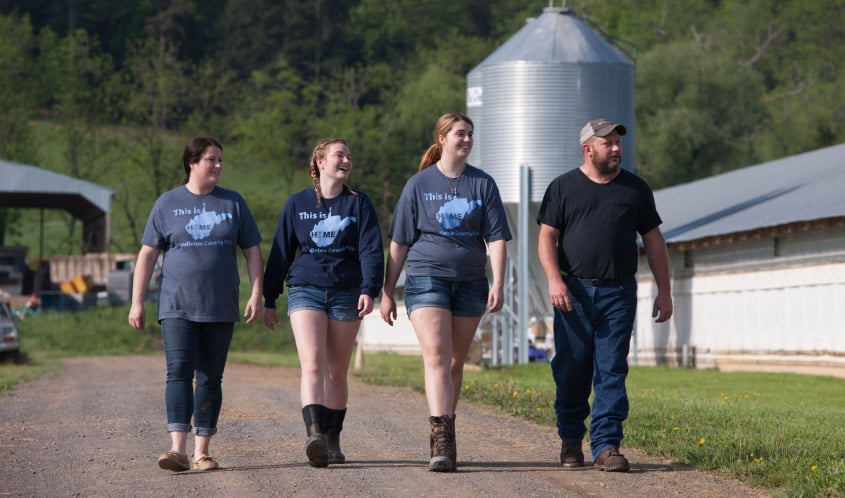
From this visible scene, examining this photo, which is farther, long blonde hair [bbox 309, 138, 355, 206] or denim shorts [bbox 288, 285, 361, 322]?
long blonde hair [bbox 309, 138, 355, 206]

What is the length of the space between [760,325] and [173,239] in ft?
55.3

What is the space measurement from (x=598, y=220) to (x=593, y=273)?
1.08 feet

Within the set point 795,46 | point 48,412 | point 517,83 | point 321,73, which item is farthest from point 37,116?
point 48,412

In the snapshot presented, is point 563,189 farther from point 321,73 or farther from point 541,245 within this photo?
point 321,73

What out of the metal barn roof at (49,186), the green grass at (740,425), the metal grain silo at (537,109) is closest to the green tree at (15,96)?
the metal barn roof at (49,186)

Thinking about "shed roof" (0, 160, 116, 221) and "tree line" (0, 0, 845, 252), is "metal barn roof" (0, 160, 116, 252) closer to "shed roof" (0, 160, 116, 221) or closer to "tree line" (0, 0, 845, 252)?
"shed roof" (0, 160, 116, 221)

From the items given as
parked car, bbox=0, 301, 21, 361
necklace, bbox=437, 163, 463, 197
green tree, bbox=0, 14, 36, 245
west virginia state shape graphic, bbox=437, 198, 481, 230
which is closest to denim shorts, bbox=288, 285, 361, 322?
west virginia state shape graphic, bbox=437, 198, 481, 230

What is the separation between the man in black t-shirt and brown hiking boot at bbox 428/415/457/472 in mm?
773

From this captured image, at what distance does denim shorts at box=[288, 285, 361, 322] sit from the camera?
29.1 ft

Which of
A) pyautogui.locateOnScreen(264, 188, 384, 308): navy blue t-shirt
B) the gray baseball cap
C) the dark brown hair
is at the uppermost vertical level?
the gray baseball cap

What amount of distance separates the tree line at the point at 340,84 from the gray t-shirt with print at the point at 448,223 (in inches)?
1870

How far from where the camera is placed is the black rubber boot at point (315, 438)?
28.3 feet

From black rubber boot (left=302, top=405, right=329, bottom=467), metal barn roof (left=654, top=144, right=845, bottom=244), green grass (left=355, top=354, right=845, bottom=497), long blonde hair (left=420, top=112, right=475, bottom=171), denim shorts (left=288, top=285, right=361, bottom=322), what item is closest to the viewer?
green grass (left=355, top=354, right=845, bottom=497)

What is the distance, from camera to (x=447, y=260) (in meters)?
8.61
